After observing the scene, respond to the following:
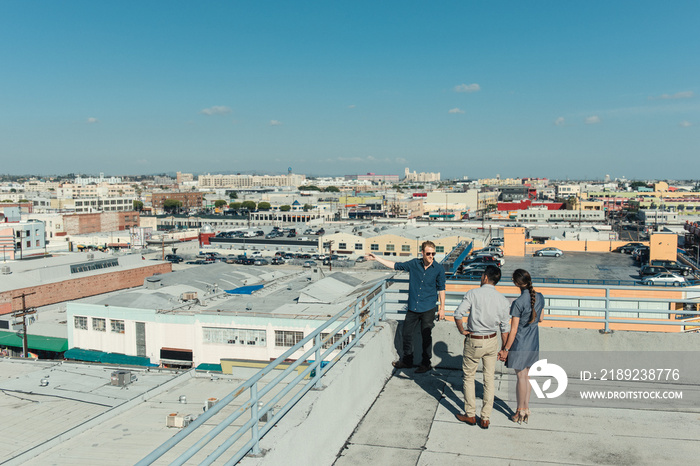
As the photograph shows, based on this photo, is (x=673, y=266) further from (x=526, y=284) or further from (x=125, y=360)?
(x=526, y=284)

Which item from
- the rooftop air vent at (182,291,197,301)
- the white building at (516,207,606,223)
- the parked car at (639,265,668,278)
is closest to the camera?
the parked car at (639,265,668,278)

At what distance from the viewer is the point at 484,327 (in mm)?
3879

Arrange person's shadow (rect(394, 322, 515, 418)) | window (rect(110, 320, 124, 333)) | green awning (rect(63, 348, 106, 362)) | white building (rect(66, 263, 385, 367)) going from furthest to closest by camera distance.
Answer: window (rect(110, 320, 124, 333)), green awning (rect(63, 348, 106, 362)), white building (rect(66, 263, 385, 367)), person's shadow (rect(394, 322, 515, 418))

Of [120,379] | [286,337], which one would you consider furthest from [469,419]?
[286,337]

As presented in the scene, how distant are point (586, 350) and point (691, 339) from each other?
942mm

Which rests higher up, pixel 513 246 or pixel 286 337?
pixel 513 246

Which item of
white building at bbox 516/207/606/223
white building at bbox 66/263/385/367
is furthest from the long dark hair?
white building at bbox 516/207/606/223

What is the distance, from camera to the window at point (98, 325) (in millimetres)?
21078

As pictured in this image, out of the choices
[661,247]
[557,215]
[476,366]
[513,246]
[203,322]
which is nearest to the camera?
[476,366]

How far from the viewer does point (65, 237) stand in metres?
59.4

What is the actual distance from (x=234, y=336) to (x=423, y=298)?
14.8m

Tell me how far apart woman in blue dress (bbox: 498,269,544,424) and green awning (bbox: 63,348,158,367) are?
1744 centimetres

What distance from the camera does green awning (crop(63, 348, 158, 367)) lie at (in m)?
19.4

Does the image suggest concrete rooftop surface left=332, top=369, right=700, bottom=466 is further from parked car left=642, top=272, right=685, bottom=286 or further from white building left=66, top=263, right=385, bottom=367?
parked car left=642, top=272, right=685, bottom=286
